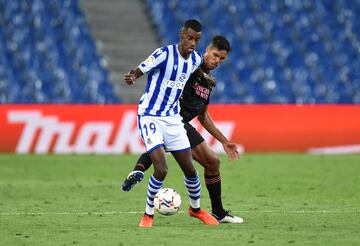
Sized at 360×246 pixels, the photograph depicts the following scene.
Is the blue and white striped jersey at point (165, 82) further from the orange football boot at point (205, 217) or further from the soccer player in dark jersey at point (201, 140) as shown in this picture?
the orange football boot at point (205, 217)

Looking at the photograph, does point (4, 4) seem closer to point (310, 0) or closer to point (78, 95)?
point (78, 95)

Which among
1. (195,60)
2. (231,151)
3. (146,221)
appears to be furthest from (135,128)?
(146,221)

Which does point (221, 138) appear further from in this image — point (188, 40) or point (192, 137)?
point (188, 40)

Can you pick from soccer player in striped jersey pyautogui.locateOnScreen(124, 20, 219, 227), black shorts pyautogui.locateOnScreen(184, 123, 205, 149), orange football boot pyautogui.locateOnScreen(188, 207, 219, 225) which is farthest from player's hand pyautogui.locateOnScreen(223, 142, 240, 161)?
orange football boot pyautogui.locateOnScreen(188, 207, 219, 225)

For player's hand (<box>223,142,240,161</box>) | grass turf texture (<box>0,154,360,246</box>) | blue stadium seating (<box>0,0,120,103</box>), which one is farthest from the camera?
blue stadium seating (<box>0,0,120,103</box>)

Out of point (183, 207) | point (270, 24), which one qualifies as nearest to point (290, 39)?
point (270, 24)

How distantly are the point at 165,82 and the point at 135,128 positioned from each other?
10727 millimetres

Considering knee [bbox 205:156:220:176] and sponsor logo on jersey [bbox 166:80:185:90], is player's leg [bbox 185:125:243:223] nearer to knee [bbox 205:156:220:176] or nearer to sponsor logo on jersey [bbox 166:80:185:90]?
knee [bbox 205:156:220:176]

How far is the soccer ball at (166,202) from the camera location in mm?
10117

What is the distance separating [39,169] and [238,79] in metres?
8.60

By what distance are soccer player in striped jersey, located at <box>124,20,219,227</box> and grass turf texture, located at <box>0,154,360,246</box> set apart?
2.08 ft

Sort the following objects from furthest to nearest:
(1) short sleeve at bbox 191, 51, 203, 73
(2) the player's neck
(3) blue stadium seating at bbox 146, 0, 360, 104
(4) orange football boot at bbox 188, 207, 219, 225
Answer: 1. (3) blue stadium seating at bbox 146, 0, 360, 104
2. (4) orange football boot at bbox 188, 207, 219, 225
3. (1) short sleeve at bbox 191, 51, 203, 73
4. (2) the player's neck

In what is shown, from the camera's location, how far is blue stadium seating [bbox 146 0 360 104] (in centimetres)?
2491

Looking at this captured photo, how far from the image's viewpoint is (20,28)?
78.5 feet
